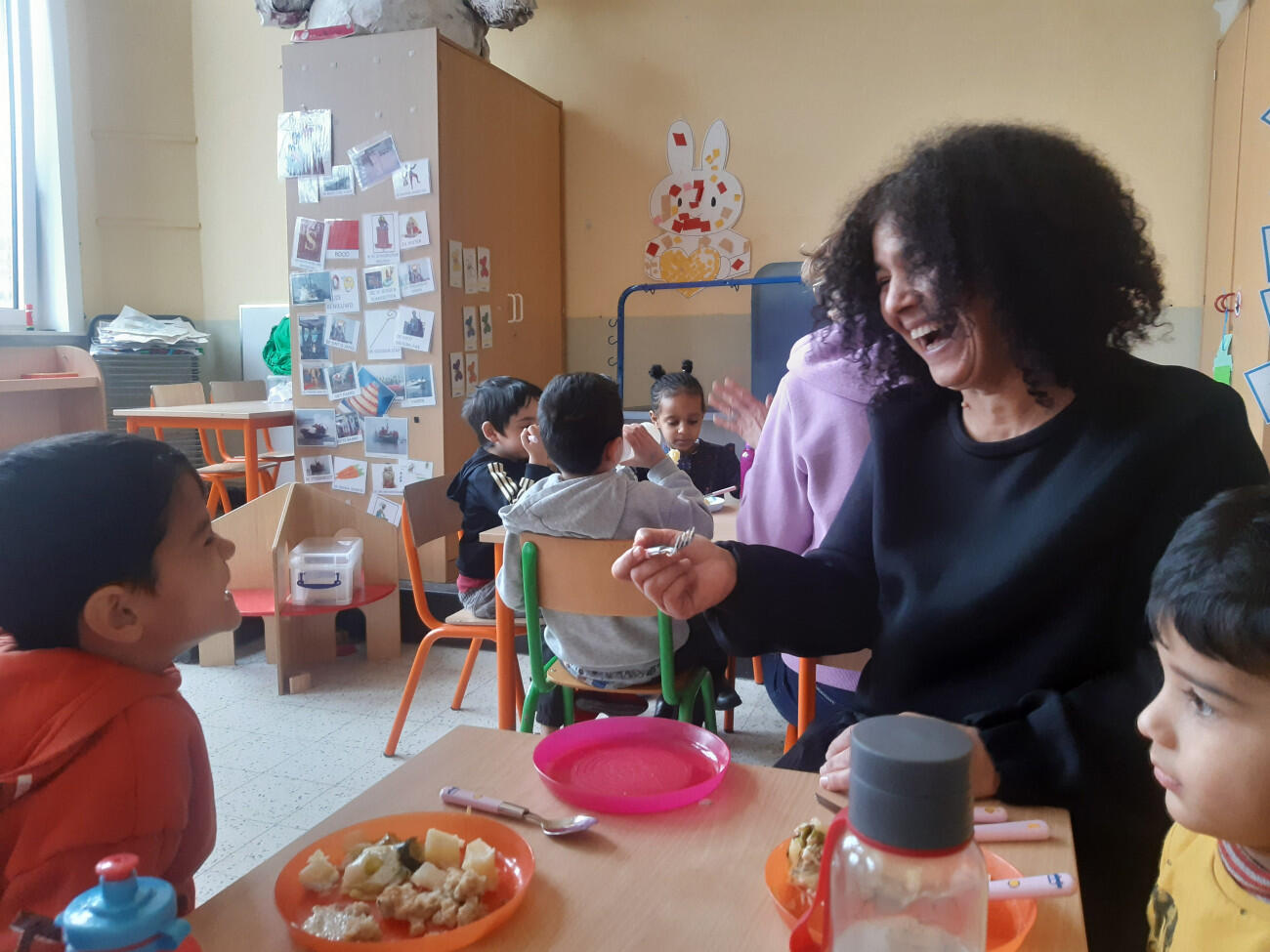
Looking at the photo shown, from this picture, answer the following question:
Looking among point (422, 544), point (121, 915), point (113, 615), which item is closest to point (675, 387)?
point (422, 544)

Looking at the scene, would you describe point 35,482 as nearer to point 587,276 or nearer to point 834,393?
point 834,393

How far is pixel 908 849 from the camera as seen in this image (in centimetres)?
45

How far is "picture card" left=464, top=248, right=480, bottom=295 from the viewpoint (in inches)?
151

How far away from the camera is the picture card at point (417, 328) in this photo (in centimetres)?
368

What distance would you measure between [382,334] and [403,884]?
10.7ft

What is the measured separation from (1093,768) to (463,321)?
10.8 feet

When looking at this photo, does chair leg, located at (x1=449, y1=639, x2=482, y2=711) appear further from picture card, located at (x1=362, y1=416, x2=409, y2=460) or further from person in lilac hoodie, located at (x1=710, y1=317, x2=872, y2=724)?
person in lilac hoodie, located at (x1=710, y1=317, x2=872, y2=724)

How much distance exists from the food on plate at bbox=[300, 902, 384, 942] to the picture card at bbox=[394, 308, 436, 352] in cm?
317

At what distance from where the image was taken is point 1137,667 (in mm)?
926

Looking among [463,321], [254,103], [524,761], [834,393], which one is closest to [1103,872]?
[524,761]

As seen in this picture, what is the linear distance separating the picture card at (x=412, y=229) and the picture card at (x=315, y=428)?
0.75 m

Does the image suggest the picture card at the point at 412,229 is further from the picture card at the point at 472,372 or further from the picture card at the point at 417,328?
the picture card at the point at 472,372

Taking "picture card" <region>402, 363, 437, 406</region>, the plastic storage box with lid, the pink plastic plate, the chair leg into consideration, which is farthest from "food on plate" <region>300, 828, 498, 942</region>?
"picture card" <region>402, 363, 437, 406</region>

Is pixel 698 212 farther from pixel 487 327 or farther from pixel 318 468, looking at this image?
pixel 318 468
